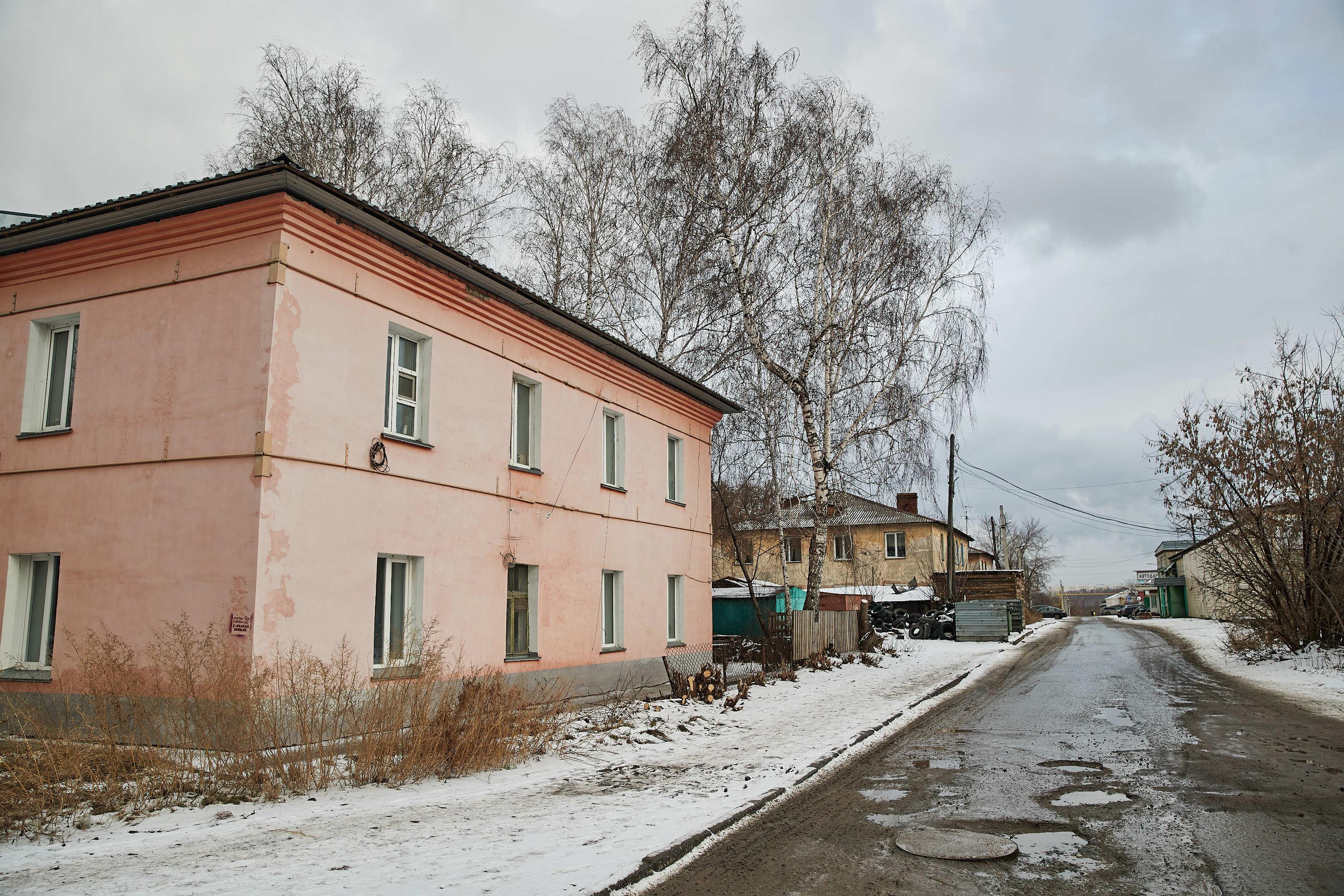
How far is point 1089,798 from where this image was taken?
6934mm

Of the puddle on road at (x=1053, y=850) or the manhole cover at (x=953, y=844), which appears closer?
the puddle on road at (x=1053, y=850)

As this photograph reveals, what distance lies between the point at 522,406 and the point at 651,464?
411cm

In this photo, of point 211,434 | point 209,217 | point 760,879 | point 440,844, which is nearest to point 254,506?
point 211,434

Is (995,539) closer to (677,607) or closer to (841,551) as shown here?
(841,551)

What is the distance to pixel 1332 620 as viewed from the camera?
17797mm

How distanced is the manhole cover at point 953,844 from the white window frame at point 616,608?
9353 mm

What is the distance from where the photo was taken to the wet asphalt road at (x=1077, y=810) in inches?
197

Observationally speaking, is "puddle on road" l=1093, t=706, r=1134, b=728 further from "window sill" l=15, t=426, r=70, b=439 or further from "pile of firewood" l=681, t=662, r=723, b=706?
"window sill" l=15, t=426, r=70, b=439

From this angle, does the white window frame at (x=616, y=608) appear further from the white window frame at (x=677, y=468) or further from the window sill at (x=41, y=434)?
the window sill at (x=41, y=434)

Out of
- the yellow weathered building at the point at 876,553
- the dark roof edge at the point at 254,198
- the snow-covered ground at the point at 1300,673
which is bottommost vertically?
the snow-covered ground at the point at 1300,673

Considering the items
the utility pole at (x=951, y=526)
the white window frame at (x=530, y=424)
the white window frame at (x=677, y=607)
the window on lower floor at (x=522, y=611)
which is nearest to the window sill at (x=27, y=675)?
the window on lower floor at (x=522, y=611)

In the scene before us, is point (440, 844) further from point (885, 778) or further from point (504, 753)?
point (885, 778)

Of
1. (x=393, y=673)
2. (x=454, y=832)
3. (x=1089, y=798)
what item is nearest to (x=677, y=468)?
(x=393, y=673)

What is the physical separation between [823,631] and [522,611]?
9970mm
